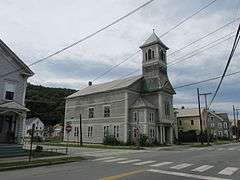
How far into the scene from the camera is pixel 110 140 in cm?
4494

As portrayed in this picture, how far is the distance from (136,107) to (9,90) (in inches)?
885

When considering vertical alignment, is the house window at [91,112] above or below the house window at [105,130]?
above

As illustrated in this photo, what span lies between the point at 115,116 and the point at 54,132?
47.3m

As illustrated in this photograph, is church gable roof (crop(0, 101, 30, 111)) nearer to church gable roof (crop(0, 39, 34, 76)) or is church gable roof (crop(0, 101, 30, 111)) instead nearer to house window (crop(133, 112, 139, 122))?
church gable roof (crop(0, 39, 34, 76))

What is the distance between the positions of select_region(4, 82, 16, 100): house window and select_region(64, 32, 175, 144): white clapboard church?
21373 mm

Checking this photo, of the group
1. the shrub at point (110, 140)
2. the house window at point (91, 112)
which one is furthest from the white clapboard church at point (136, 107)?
the shrub at point (110, 140)

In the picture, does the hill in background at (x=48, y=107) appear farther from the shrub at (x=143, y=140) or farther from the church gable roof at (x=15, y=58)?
the church gable roof at (x=15, y=58)

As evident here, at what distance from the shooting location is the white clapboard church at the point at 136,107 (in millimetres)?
44562

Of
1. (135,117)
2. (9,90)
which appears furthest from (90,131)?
(9,90)

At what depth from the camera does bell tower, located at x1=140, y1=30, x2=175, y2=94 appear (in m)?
48.5

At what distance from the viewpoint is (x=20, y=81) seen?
2756cm

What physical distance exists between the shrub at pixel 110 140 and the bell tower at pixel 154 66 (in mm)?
10374

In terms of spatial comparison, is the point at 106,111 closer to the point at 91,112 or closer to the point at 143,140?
the point at 91,112

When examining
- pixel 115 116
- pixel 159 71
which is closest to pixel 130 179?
pixel 115 116
